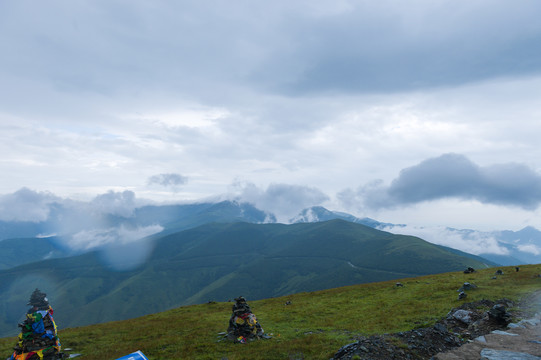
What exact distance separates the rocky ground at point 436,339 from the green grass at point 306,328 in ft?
9.22

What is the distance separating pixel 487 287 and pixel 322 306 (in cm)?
2362

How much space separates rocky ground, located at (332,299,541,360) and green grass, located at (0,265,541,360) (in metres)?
2.81

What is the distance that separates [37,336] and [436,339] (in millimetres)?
34592

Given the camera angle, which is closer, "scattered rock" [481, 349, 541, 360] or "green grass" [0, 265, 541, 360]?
"scattered rock" [481, 349, 541, 360]

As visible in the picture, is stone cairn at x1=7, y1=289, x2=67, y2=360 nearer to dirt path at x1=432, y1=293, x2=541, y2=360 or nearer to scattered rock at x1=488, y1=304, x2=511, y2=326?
dirt path at x1=432, y1=293, x2=541, y2=360

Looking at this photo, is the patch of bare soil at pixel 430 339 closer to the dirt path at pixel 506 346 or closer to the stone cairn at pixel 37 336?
the dirt path at pixel 506 346

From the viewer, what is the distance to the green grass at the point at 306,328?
25844mm

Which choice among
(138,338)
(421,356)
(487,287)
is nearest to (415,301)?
(487,287)

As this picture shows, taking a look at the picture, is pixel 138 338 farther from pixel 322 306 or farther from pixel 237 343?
pixel 322 306

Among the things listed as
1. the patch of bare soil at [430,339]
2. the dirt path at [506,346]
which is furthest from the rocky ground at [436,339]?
the dirt path at [506,346]

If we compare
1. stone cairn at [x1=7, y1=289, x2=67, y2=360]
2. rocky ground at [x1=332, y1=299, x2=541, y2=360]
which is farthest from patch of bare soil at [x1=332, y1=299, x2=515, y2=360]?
stone cairn at [x1=7, y1=289, x2=67, y2=360]

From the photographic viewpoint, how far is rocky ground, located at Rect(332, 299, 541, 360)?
19.2 m

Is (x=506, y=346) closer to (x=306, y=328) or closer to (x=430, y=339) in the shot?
(x=430, y=339)

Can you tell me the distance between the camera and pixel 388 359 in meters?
18.7
